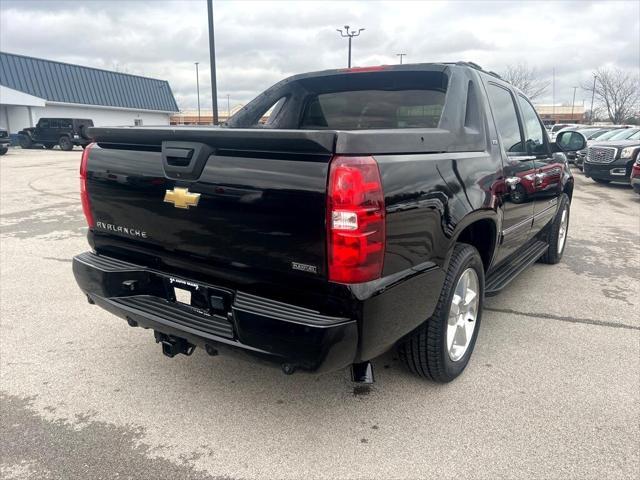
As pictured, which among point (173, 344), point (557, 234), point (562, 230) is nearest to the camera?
point (173, 344)

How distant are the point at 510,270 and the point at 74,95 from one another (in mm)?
43184

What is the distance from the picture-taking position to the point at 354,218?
2.05m

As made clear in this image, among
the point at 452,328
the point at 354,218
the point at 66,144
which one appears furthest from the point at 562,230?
the point at 66,144

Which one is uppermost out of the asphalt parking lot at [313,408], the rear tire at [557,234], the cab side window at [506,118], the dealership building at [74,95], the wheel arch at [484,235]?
the dealership building at [74,95]

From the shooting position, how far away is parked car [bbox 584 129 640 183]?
13.2m

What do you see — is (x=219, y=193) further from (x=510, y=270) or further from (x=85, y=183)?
(x=510, y=270)

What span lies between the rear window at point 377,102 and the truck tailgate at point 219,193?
1.58 m

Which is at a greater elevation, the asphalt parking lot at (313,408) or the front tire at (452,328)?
the front tire at (452,328)

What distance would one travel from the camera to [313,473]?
231 centimetres

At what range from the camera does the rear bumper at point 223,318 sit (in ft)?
6.98

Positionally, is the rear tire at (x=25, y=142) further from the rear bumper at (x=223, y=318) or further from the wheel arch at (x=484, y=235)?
the wheel arch at (x=484, y=235)

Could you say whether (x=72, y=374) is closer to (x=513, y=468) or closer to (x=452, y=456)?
(x=452, y=456)

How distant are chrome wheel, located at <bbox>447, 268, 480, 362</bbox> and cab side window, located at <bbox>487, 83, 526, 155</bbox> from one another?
1121 millimetres

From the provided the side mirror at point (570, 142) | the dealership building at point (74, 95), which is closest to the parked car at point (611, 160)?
the side mirror at point (570, 142)
